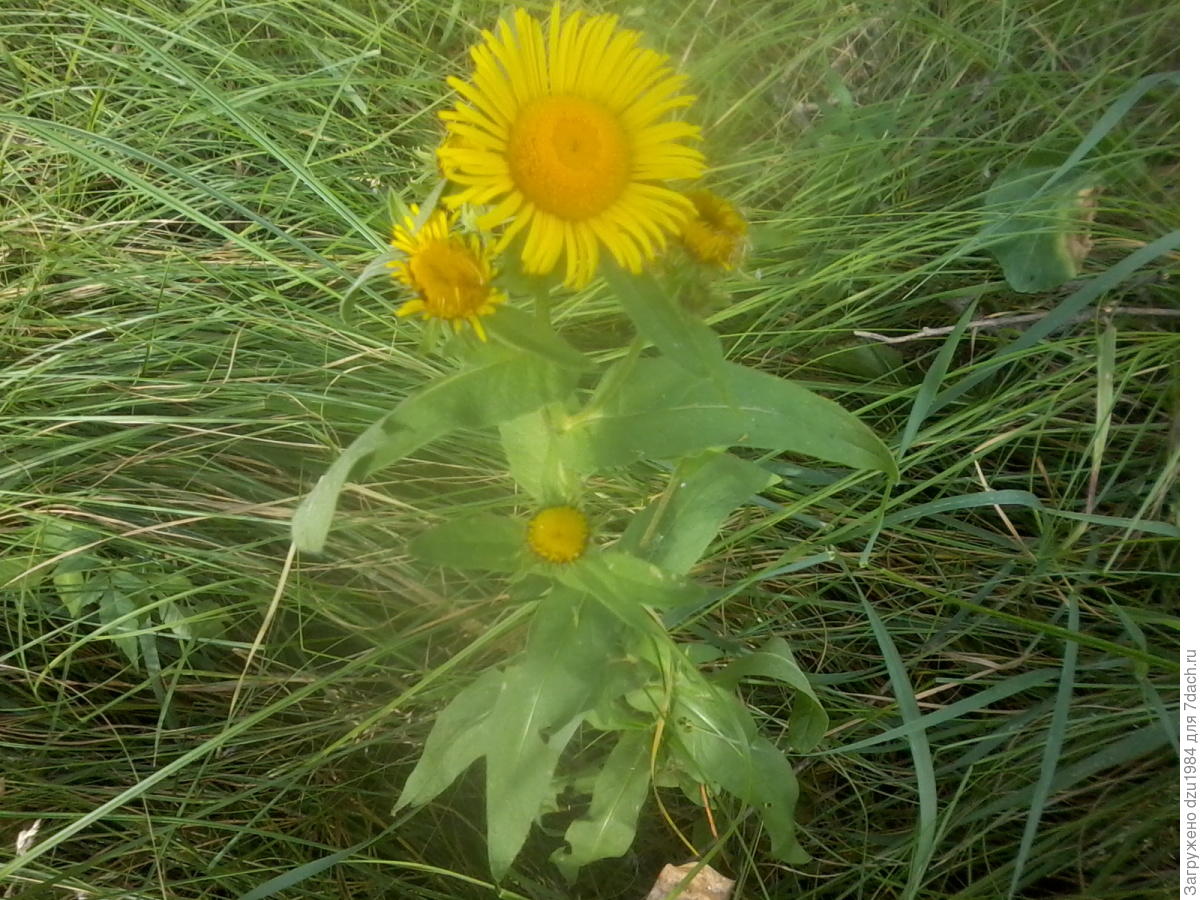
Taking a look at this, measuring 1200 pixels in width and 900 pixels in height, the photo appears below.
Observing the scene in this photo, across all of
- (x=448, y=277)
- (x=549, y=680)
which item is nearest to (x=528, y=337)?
(x=448, y=277)

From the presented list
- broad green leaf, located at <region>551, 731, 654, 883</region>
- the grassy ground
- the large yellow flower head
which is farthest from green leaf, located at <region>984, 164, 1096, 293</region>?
broad green leaf, located at <region>551, 731, 654, 883</region>

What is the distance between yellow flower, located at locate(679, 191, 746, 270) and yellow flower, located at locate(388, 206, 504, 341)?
0.23 meters

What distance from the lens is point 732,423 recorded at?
42.7 inches

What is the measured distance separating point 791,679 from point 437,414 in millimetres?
738

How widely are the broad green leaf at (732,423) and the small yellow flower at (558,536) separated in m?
0.09

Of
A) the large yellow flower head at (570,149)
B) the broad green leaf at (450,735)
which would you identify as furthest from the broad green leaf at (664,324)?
the broad green leaf at (450,735)

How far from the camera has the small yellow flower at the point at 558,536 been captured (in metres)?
1.07

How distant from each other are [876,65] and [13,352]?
193 centimetres

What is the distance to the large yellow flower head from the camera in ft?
3.17

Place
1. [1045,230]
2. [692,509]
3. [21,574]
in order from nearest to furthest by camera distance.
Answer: [692,509], [21,574], [1045,230]

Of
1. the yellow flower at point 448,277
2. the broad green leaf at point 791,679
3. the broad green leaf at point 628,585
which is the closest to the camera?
the yellow flower at point 448,277

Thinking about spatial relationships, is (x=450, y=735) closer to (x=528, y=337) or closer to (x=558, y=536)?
(x=558, y=536)

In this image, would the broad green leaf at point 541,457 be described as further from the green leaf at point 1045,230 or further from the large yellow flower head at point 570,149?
the green leaf at point 1045,230

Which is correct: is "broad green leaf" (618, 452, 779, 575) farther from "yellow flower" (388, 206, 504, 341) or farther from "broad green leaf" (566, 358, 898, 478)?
"yellow flower" (388, 206, 504, 341)
